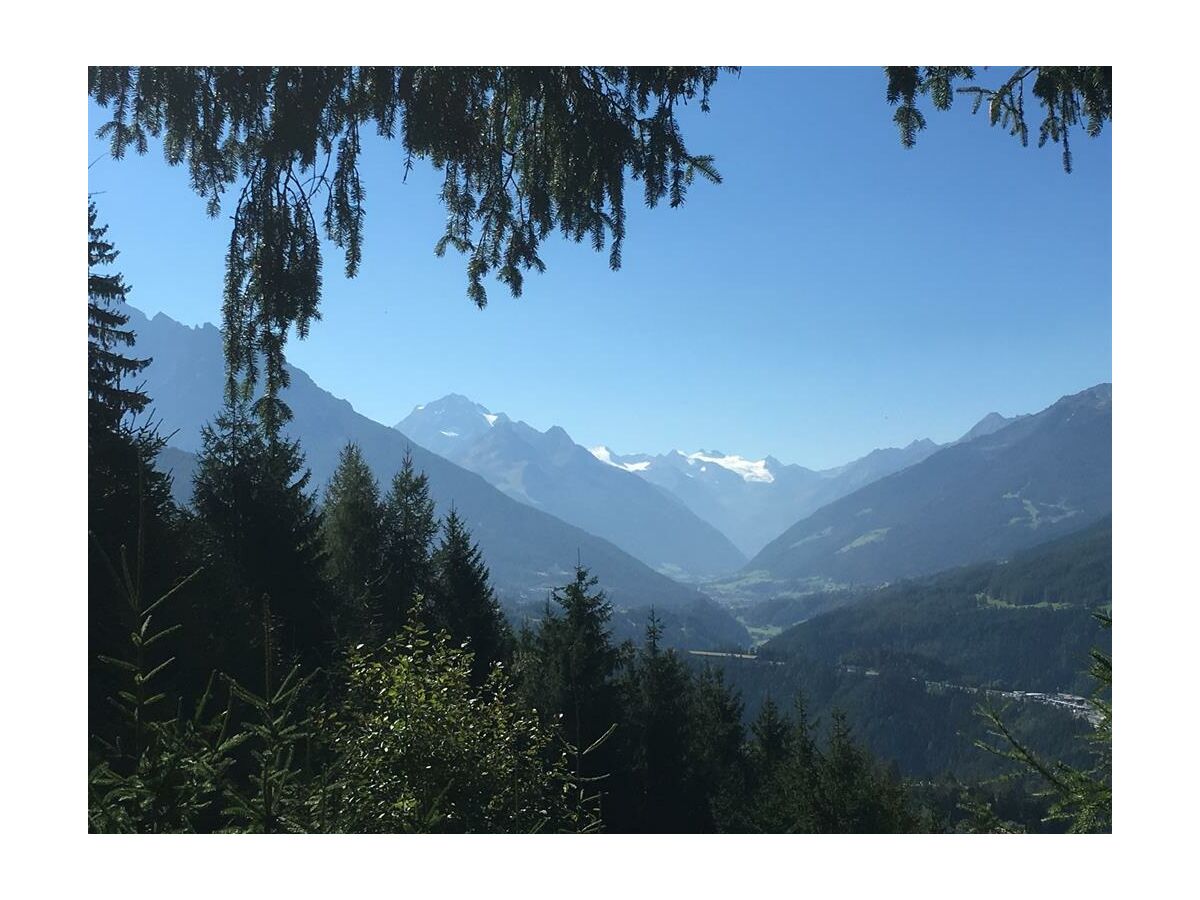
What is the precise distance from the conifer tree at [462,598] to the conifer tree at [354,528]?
1294mm

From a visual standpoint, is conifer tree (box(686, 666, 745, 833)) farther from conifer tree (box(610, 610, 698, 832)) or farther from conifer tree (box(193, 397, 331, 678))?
conifer tree (box(193, 397, 331, 678))

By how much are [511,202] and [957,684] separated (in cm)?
14681

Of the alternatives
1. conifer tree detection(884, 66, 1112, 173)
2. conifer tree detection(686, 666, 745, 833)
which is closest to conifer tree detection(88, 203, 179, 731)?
conifer tree detection(884, 66, 1112, 173)

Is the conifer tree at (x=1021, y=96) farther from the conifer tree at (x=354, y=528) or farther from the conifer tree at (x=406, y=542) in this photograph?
the conifer tree at (x=354, y=528)

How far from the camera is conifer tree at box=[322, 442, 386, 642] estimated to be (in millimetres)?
16844

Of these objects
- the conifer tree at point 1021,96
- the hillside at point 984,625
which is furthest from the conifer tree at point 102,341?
the hillside at point 984,625

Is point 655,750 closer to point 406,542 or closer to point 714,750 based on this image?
point 714,750

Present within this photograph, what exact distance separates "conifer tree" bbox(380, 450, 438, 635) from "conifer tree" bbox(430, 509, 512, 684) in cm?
Result: 48

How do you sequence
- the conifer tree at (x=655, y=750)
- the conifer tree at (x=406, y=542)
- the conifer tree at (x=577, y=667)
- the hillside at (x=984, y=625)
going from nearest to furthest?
the conifer tree at (x=577, y=667) → the conifer tree at (x=655, y=750) → the conifer tree at (x=406, y=542) → the hillside at (x=984, y=625)

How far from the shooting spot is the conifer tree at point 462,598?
50.2 ft

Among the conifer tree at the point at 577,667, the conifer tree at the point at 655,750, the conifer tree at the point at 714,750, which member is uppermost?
the conifer tree at the point at 577,667
